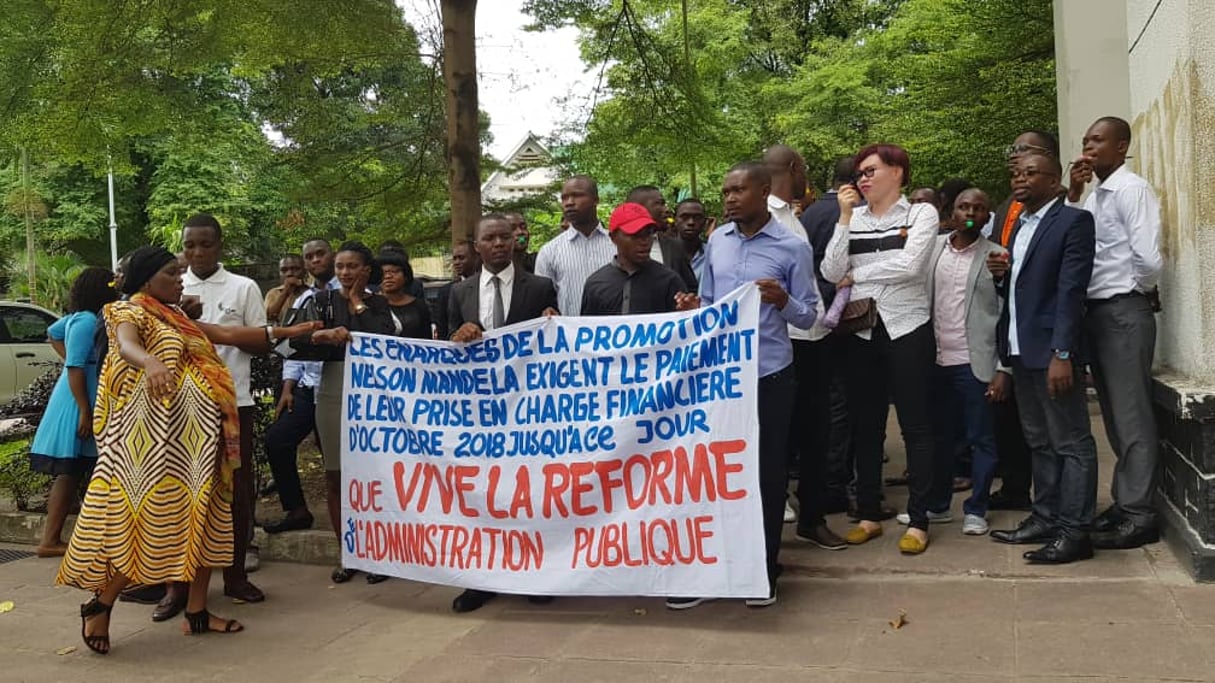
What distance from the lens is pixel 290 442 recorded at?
6750 millimetres

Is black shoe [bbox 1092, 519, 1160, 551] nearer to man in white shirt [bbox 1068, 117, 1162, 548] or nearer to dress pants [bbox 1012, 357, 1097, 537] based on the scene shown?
man in white shirt [bbox 1068, 117, 1162, 548]

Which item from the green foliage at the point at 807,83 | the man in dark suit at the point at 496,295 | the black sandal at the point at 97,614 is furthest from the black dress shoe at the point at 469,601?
the green foliage at the point at 807,83

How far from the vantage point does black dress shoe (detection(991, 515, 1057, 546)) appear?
5.46 m

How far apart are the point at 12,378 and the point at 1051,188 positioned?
13.7 metres

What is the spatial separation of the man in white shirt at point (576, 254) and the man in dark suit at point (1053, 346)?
2.33 metres

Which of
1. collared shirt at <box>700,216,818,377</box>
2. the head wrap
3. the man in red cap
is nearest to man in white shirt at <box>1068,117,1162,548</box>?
collared shirt at <box>700,216,818,377</box>

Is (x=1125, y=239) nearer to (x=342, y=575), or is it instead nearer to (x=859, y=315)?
(x=859, y=315)

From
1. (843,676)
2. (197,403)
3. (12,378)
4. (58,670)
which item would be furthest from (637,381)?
(12,378)

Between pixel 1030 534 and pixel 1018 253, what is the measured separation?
1.47m

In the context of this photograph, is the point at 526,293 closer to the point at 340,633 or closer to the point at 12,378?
the point at 340,633

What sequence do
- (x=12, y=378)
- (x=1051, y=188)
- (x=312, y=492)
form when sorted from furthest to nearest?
(x=12, y=378) → (x=312, y=492) → (x=1051, y=188)

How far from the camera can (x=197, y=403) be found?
5145mm

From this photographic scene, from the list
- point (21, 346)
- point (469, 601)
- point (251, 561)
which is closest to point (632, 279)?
point (469, 601)

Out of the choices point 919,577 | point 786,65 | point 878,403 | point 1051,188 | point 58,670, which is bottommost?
point 58,670
